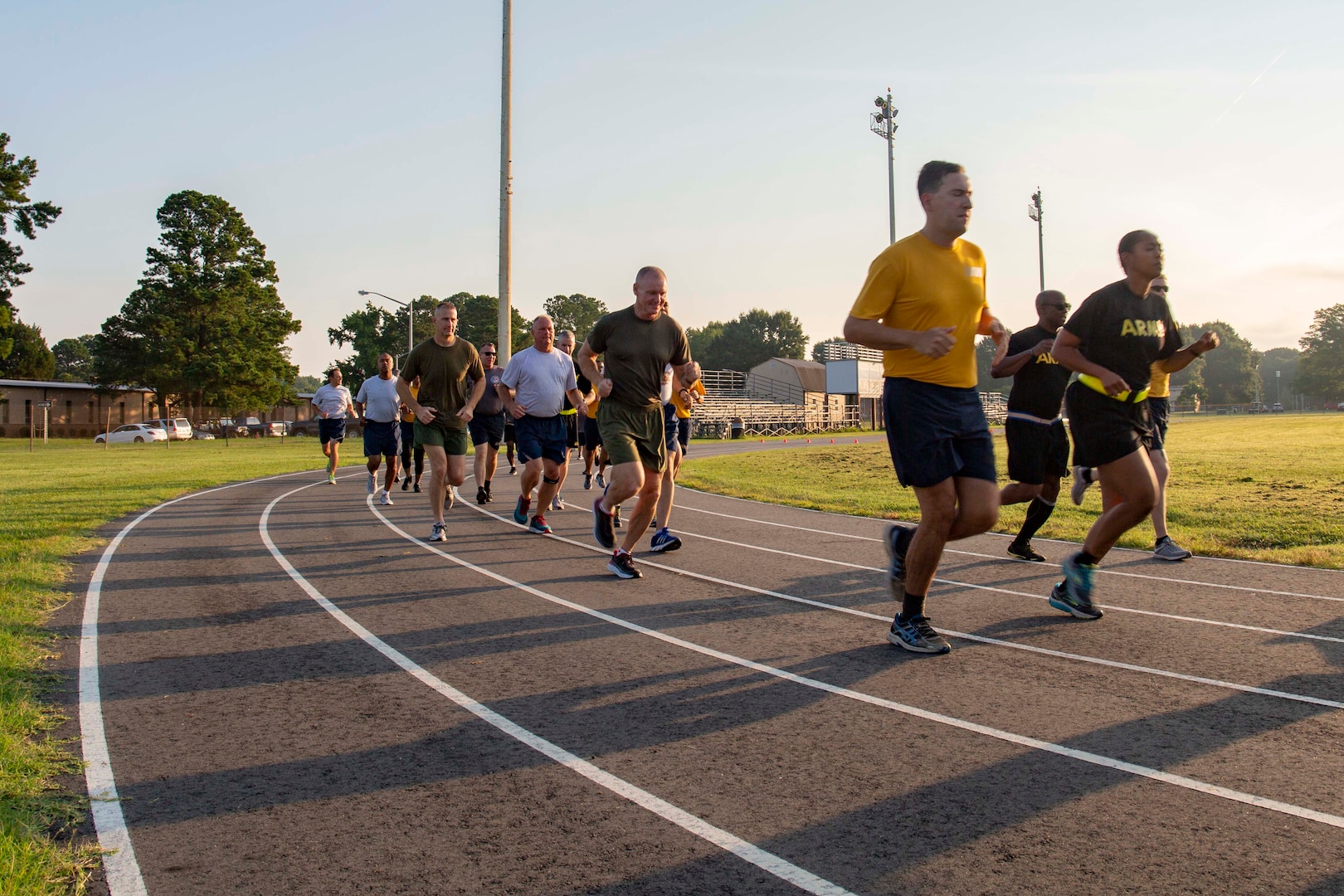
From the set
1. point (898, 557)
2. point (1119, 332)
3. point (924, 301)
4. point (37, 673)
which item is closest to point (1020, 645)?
point (898, 557)

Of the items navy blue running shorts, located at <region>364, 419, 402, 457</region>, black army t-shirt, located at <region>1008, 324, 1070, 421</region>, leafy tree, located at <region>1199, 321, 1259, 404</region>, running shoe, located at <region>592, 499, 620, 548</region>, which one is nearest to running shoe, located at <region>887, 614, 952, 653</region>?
black army t-shirt, located at <region>1008, 324, 1070, 421</region>

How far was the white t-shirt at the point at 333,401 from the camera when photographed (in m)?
16.3

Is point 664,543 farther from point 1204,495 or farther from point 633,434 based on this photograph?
point 1204,495

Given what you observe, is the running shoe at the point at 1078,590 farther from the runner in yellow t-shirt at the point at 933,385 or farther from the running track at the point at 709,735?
the runner in yellow t-shirt at the point at 933,385

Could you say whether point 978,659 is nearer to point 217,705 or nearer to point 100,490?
point 217,705

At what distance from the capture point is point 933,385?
4891 millimetres

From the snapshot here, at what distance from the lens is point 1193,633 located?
5316mm

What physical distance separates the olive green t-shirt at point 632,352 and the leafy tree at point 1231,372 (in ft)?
563

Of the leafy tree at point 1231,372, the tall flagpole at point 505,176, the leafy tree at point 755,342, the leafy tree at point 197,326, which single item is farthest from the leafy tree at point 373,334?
the leafy tree at point 1231,372

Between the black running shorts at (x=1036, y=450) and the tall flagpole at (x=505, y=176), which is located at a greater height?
the tall flagpole at (x=505, y=176)

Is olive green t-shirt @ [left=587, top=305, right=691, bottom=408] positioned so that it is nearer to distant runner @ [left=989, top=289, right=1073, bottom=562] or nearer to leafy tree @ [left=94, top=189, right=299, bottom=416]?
distant runner @ [left=989, top=289, right=1073, bottom=562]

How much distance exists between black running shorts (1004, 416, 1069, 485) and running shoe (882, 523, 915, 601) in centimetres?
259

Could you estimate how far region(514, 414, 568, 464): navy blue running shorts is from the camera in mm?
10070

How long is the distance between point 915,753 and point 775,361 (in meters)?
72.5
